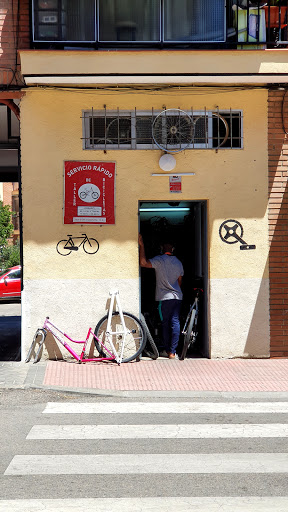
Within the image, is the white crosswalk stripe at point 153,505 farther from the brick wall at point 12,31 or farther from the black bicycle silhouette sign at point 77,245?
the brick wall at point 12,31

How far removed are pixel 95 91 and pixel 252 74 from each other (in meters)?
2.48

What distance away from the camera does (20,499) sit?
5.19m

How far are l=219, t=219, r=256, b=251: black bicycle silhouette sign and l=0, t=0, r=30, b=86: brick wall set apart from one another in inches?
165

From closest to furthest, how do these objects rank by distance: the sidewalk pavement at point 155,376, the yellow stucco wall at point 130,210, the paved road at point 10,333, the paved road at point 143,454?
the paved road at point 143,454 → the sidewalk pavement at point 155,376 → the yellow stucco wall at point 130,210 → the paved road at point 10,333

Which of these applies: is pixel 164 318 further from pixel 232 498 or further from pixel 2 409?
pixel 232 498

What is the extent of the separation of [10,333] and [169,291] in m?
5.79

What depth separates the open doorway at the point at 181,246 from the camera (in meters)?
12.2

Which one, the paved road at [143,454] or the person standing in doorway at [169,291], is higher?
the person standing in doorway at [169,291]

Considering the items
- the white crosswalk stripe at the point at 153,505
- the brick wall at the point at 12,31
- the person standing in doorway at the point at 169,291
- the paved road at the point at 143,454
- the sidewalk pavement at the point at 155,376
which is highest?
the brick wall at the point at 12,31

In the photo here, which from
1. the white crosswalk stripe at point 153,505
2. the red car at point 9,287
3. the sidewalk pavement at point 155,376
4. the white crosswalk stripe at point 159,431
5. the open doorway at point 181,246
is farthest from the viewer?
the red car at point 9,287

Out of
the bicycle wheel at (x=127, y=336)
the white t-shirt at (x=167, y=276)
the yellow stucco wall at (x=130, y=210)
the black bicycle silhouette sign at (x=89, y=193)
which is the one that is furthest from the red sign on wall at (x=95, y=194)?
the bicycle wheel at (x=127, y=336)

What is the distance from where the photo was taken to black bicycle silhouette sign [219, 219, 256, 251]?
1159 cm

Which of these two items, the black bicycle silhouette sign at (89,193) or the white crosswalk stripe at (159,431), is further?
the black bicycle silhouette sign at (89,193)

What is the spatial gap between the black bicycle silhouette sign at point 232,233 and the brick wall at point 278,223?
46cm
